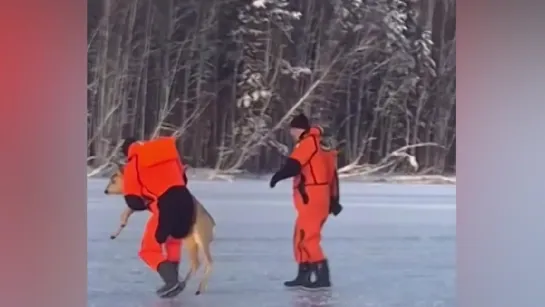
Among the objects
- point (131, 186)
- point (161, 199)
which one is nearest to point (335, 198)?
point (161, 199)

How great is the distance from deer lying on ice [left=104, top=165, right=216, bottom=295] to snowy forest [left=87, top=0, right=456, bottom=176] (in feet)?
0.47

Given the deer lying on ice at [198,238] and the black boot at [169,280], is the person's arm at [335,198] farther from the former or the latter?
the black boot at [169,280]

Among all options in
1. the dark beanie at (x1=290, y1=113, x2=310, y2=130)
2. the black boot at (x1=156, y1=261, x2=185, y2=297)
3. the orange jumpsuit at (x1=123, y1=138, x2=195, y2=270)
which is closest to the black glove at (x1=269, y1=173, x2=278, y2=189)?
the dark beanie at (x1=290, y1=113, x2=310, y2=130)

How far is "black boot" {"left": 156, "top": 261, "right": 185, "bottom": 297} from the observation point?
306 centimetres

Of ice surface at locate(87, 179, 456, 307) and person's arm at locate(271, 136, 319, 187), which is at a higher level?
person's arm at locate(271, 136, 319, 187)

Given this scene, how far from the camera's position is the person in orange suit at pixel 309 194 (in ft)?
10.3

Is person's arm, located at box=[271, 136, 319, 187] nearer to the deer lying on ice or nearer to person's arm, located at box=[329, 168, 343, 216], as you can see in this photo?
person's arm, located at box=[329, 168, 343, 216]

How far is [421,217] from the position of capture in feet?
10.4

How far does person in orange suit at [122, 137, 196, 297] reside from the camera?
3072mm

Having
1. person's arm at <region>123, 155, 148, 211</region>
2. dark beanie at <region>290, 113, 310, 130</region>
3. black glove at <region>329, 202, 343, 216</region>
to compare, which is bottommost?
black glove at <region>329, 202, 343, 216</region>

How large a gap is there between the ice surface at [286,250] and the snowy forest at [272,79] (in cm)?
10

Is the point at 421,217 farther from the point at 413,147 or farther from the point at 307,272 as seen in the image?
the point at 307,272

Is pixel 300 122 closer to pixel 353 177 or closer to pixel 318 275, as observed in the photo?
pixel 353 177
